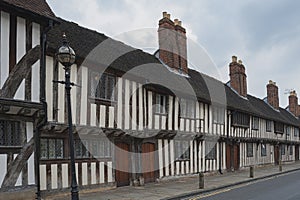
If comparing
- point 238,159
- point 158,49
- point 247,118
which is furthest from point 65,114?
point 247,118

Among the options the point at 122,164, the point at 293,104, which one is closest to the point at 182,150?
the point at 122,164

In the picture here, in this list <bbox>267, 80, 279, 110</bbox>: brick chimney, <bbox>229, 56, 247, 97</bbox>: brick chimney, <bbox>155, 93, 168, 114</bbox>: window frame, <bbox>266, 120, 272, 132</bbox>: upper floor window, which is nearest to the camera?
<bbox>155, 93, 168, 114</bbox>: window frame

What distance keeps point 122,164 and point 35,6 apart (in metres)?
6.71

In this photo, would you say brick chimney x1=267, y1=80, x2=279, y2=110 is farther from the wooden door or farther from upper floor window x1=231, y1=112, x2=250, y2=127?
the wooden door

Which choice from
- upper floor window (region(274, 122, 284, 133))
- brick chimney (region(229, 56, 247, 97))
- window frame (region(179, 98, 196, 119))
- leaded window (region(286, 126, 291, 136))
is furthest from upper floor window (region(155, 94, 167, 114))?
leaded window (region(286, 126, 291, 136))

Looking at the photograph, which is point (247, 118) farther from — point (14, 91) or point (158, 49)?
point (14, 91)

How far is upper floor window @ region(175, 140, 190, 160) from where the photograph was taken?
18234 millimetres

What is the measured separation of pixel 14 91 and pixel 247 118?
2013 centimetres

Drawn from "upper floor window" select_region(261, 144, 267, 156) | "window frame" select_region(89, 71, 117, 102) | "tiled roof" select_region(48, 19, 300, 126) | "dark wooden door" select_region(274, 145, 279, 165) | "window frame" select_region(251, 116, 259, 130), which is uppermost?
"tiled roof" select_region(48, 19, 300, 126)

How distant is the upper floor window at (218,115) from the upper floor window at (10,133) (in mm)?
13714

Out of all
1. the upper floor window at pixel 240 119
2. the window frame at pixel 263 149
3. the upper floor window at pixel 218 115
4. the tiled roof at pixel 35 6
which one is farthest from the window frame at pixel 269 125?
the tiled roof at pixel 35 6

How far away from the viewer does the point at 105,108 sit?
13422mm

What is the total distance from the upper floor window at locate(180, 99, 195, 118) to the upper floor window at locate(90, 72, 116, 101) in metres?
5.59

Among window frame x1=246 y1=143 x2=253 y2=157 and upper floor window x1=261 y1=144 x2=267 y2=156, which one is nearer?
window frame x1=246 y1=143 x2=253 y2=157
